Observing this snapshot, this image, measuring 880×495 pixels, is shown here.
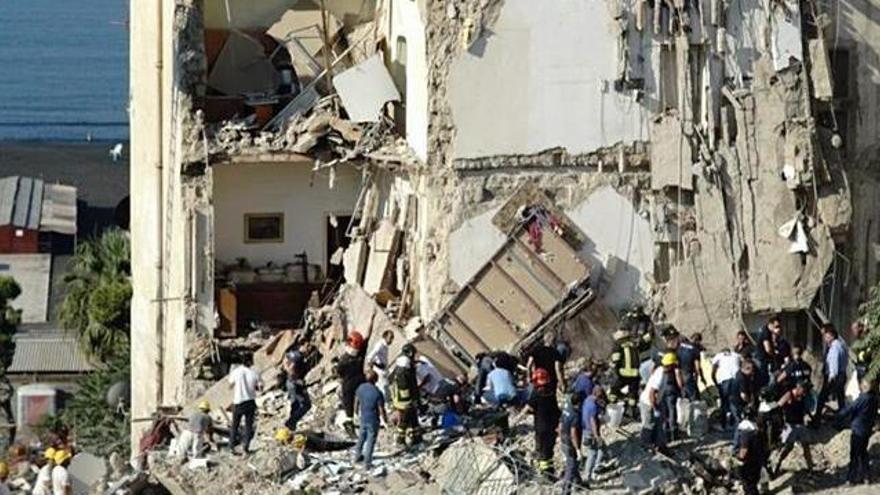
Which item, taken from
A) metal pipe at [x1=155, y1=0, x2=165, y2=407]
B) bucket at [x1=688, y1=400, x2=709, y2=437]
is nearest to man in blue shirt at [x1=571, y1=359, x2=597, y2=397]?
bucket at [x1=688, y1=400, x2=709, y2=437]

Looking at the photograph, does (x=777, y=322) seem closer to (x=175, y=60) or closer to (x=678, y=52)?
(x=678, y=52)

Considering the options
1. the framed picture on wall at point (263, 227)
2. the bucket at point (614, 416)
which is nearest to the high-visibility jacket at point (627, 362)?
the bucket at point (614, 416)

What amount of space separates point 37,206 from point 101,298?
105ft

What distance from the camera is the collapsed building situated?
137 feet

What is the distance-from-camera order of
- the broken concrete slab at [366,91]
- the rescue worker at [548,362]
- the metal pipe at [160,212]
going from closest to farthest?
the rescue worker at [548,362]
the broken concrete slab at [366,91]
the metal pipe at [160,212]

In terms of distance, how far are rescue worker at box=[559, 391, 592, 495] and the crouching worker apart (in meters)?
5.34

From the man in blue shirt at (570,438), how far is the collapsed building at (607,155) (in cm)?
507

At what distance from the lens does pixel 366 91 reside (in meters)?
44.3

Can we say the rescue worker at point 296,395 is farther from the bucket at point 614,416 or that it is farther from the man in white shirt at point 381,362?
the bucket at point 614,416

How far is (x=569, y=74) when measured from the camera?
41.9m

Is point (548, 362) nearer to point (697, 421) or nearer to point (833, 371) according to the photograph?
point (697, 421)

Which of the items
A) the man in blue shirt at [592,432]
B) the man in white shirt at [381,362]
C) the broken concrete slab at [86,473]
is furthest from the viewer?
the broken concrete slab at [86,473]

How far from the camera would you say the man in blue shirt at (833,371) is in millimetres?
38531

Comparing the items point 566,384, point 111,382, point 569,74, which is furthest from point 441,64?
point 111,382
